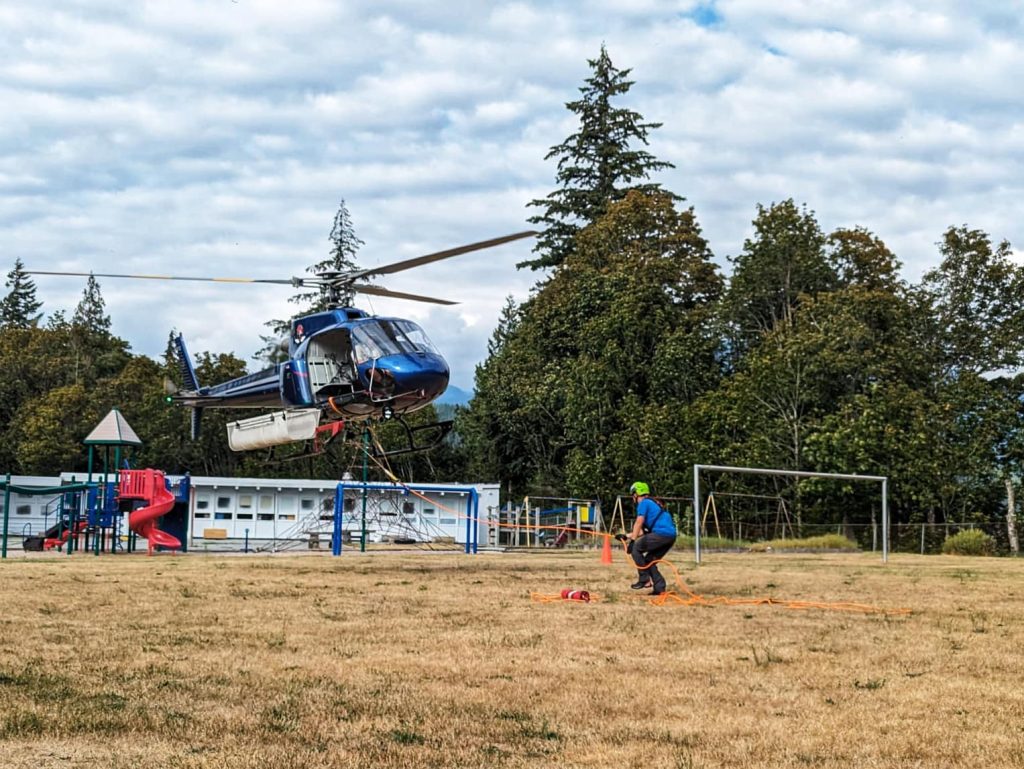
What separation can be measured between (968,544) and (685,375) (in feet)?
54.3

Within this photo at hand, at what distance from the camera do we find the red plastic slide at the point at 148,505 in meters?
31.1

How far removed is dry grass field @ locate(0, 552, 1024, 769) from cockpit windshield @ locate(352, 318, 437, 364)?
5907 millimetres

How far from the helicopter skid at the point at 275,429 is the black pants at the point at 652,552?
7.50 m

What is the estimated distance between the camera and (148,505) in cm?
3142

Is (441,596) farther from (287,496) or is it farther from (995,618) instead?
(287,496)

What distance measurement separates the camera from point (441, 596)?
14375mm

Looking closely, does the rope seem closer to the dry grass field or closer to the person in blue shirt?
the dry grass field

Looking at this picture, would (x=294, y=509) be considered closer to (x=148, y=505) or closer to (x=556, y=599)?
(x=148, y=505)

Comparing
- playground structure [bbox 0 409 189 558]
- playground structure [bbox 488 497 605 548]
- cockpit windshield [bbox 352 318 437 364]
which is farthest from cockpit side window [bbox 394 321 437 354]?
playground structure [bbox 488 497 605 548]

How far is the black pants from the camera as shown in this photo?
14.7 meters

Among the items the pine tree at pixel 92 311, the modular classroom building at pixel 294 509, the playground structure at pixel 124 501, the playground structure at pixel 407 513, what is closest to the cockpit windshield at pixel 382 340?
the playground structure at pixel 124 501

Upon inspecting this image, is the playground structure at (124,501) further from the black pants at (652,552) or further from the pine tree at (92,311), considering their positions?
the pine tree at (92,311)

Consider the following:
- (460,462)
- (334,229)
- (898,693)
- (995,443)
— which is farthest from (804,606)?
(334,229)

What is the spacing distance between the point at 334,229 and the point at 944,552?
44.4 m
